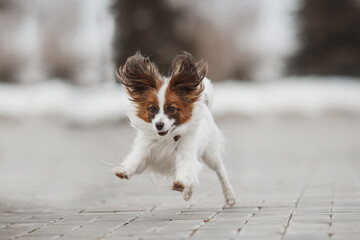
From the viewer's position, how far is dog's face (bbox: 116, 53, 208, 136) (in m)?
5.71

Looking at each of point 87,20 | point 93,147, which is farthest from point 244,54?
point 93,147

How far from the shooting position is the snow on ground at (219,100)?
28656mm

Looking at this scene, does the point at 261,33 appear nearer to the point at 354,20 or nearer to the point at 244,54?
the point at 244,54

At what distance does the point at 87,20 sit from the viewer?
2783 cm

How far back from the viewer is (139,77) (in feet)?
19.4

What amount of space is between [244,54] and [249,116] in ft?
21.7

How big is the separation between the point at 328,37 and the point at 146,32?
9.34 meters

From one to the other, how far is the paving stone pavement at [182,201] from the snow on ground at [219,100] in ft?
48.9

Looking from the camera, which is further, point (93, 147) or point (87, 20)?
point (87, 20)

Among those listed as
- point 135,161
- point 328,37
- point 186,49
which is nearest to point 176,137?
point 135,161

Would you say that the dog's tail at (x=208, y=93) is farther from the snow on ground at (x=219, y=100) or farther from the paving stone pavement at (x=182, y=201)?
the snow on ground at (x=219, y=100)

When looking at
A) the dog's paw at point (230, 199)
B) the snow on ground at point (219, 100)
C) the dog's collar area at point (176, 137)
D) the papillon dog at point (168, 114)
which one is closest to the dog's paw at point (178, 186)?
the papillon dog at point (168, 114)

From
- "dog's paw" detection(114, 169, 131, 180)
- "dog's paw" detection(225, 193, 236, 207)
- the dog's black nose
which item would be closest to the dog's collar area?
the dog's black nose

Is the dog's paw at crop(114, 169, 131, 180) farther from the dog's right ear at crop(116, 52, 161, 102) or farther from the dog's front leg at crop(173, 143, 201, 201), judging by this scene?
the dog's right ear at crop(116, 52, 161, 102)
